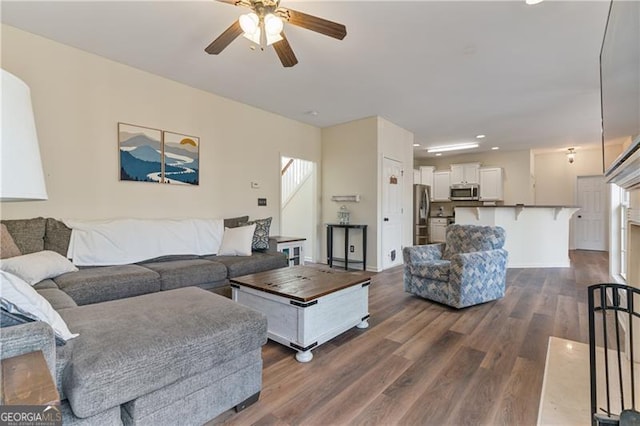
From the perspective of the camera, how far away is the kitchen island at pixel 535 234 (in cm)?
539

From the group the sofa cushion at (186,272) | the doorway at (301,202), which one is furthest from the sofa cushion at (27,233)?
the doorway at (301,202)

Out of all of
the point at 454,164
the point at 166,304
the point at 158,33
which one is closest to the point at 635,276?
the point at 166,304

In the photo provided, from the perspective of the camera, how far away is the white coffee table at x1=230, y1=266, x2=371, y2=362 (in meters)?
2.14

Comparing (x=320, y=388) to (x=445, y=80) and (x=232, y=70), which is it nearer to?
(x=232, y=70)

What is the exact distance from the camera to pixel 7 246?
2.15 m

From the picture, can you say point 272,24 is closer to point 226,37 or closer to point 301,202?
point 226,37

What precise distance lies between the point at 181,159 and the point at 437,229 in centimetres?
675

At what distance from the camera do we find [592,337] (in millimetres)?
1241

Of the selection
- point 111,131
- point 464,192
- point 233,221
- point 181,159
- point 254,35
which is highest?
point 254,35

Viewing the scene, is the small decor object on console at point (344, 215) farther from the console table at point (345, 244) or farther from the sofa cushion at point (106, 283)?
the sofa cushion at point (106, 283)

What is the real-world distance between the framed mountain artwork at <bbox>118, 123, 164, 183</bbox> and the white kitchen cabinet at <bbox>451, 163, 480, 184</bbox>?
287 inches

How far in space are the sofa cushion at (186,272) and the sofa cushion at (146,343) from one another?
89 cm

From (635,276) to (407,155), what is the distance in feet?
13.6

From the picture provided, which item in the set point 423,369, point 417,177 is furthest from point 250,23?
point 417,177
